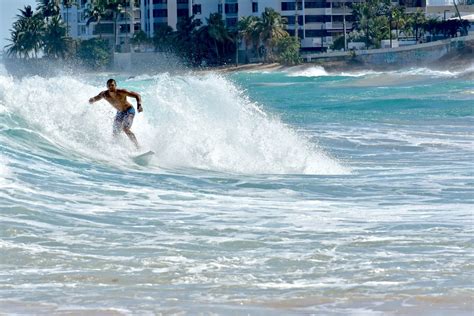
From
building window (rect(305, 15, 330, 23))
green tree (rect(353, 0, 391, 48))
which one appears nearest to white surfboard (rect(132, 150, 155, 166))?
green tree (rect(353, 0, 391, 48))

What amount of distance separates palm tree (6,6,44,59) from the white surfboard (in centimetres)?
11212

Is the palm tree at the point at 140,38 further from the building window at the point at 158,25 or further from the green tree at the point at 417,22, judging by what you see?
the green tree at the point at 417,22

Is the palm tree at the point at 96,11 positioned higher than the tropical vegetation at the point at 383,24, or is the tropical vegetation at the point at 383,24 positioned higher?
the palm tree at the point at 96,11

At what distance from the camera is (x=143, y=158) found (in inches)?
690

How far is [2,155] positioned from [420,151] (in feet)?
28.3

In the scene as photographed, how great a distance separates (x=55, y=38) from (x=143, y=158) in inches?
4415

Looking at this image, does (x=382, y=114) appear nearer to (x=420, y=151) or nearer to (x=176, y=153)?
(x=420, y=151)

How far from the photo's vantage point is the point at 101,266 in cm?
1020

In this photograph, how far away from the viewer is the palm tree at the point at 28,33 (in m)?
128

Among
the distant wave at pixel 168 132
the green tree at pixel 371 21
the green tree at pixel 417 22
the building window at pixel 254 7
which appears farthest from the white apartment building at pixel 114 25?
the distant wave at pixel 168 132

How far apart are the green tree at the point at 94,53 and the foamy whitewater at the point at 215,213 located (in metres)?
96.3

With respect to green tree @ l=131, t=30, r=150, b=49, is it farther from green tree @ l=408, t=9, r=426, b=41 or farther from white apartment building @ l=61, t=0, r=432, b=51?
green tree @ l=408, t=9, r=426, b=41

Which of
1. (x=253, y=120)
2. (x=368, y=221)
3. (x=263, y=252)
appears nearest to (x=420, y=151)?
(x=253, y=120)

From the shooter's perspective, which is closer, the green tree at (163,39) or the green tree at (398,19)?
the green tree at (398,19)
